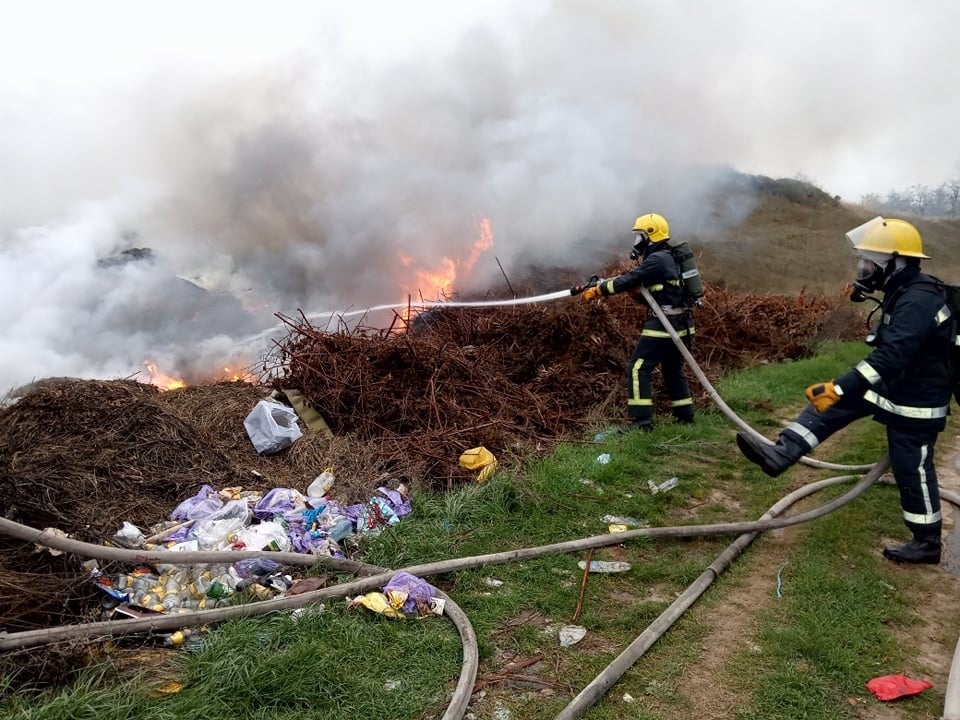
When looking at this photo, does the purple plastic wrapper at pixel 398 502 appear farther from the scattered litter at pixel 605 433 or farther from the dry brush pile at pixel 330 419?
the scattered litter at pixel 605 433

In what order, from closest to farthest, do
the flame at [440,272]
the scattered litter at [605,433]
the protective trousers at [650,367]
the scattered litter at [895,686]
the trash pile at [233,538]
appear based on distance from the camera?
the scattered litter at [895,686] → the trash pile at [233,538] → the scattered litter at [605,433] → the protective trousers at [650,367] → the flame at [440,272]

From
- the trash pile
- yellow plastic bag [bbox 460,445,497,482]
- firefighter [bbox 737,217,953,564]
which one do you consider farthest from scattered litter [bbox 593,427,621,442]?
firefighter [bbox 737,217,953,564]

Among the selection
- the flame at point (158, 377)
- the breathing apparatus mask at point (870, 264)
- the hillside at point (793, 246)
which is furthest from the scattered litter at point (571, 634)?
the hillside at point (793, 246)

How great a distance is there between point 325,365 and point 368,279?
7.98m

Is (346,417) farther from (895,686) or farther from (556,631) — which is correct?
(895,686)

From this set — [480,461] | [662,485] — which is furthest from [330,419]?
[662,485]

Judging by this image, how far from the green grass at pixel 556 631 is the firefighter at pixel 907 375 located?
48 cm

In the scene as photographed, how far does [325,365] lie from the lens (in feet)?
21.5

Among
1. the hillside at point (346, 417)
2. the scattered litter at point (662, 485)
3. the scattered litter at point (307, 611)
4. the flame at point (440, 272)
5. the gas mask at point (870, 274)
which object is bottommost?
the scattered litter at point (662, 485)

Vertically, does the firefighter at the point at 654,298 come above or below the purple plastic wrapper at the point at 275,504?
above

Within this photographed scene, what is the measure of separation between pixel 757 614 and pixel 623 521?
1.24m

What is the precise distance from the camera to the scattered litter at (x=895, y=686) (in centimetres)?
274

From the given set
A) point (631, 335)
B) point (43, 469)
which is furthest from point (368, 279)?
point (43, 469)

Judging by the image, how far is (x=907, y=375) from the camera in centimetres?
375
